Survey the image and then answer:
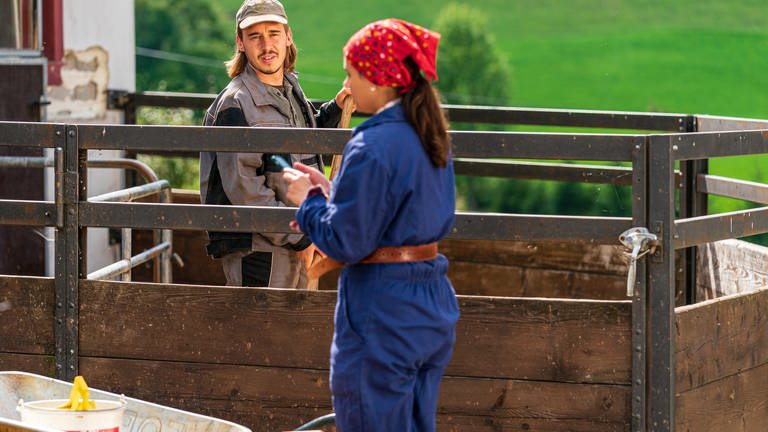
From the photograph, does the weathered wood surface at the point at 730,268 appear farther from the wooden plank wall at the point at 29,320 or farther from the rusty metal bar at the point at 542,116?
the wooden plank wall at the point at 29,320

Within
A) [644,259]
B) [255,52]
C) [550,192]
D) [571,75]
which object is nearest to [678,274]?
[644,259]

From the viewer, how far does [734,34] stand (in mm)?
63812

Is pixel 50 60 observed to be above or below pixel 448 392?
above

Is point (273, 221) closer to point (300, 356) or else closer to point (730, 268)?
point (300, 356)

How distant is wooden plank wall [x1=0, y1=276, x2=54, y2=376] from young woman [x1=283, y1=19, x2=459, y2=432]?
1800 mm

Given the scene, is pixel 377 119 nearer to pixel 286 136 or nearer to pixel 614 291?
pixel 286 136

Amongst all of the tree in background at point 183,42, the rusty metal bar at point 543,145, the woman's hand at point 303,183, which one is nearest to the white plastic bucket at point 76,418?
the woman's hand at point 303,183

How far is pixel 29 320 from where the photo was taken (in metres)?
4.77

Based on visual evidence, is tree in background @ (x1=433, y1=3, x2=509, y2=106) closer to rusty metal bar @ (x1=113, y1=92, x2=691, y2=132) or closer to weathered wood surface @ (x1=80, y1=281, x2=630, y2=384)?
rusty metal bar @ (x1=113, y1=92, x2=691, y2=132)

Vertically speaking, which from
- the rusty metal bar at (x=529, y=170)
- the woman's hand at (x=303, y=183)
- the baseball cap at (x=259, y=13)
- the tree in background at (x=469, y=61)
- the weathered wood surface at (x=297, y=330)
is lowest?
the weathered wood surface at (x=297, y=330)

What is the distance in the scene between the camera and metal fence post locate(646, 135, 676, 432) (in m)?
4.34

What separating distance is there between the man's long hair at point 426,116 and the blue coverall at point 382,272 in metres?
0.02

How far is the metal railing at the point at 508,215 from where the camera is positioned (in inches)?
171

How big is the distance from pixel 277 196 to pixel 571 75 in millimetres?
59135
